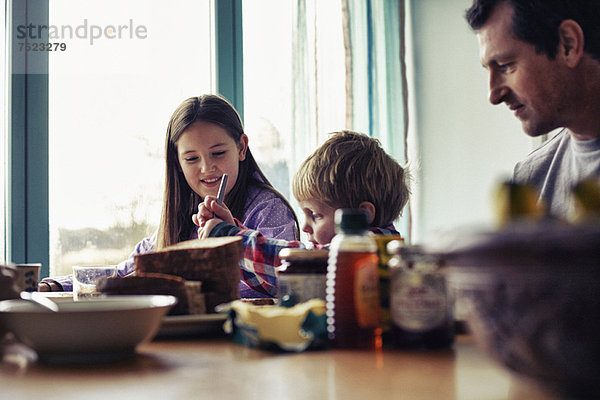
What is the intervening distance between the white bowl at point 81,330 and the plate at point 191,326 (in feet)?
0.48

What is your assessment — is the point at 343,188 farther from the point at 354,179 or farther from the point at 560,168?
the point at 560,168

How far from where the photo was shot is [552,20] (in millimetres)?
1690

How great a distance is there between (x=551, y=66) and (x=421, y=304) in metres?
1.19

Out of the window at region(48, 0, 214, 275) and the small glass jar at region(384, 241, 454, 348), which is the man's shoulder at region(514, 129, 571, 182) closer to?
the small glass jar at region(384, 241, 454, 348)

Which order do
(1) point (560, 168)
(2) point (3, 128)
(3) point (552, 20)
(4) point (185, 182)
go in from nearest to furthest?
(3) point (552, 20)
(1) point (560, 168)
(4) point (185, 182)
(2) point (3, 128)

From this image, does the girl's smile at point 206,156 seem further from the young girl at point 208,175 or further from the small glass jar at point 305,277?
the small glass jar at point 305,277

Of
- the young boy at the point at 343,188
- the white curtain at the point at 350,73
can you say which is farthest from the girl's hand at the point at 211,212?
the white curtain at the point at 350,73

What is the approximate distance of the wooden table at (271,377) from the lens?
1.80 ft

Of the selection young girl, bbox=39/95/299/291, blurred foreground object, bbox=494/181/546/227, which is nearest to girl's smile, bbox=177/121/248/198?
young girl, bbox=39/95/299/291

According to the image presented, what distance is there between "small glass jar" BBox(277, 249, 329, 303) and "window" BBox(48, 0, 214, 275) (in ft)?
7.81

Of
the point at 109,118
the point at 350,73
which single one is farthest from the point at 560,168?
the point at 109,118

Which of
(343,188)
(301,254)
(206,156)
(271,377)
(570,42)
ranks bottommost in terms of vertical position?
(271,377)

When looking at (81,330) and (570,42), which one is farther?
(570,42)

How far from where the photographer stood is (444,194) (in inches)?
146
